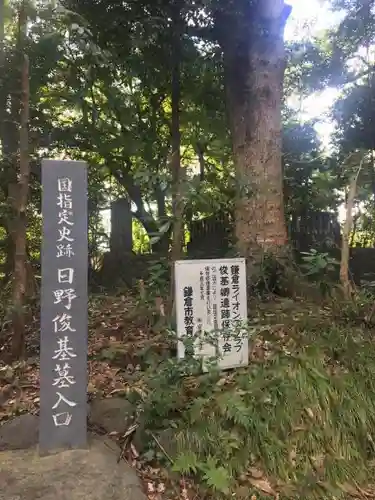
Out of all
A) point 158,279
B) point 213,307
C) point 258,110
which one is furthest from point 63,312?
point 258,110

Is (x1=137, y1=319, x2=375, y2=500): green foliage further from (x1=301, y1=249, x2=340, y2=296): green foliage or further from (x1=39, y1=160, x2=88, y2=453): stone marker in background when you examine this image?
(x1=301, y1=249, x2=340, y2=296): green foliage

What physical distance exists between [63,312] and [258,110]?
14.7ft

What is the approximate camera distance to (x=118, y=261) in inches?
384

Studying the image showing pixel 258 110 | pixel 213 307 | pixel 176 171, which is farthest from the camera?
pixel 258 110

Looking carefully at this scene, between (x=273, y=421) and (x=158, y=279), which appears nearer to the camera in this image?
(x=273, y=421)

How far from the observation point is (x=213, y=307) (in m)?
4.31

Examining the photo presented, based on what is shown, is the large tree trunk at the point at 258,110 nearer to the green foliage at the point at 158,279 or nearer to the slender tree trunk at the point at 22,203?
the green foliage at the point at 158,279

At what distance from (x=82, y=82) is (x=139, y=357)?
5.58m

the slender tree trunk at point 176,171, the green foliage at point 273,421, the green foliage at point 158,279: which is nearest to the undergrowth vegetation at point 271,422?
the green foliage at point 273,421

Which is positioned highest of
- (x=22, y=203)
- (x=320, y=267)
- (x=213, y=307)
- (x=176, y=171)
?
(x=176, y=171)

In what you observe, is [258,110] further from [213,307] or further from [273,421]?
[273,421]

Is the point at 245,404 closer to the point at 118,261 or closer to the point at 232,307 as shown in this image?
the point at 232,307

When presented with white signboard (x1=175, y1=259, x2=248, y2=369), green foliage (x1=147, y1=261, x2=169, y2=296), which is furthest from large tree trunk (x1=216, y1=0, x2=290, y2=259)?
white signboard (x1=175, y1=259, x2=248, y2=369)

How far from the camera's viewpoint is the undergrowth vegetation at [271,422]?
3553mm
